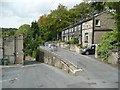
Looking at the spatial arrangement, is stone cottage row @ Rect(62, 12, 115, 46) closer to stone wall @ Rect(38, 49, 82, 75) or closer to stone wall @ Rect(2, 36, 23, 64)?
stone wall @ Rect(38, 49, 82, 75)

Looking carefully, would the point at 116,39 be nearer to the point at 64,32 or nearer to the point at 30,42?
the point at 30,42

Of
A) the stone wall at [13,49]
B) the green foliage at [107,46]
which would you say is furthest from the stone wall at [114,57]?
the stone wall at [13,49]

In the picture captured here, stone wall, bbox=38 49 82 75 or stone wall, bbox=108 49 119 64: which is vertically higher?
stone wall, bbox=108 49 119 64

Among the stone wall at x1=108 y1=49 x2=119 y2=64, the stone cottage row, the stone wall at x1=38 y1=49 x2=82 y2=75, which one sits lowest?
the stone wall at x1=38 y1=49 x2=82 y2=75

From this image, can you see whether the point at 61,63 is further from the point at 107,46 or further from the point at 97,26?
the point at 97,26

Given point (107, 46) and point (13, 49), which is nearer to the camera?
point (107, 46)

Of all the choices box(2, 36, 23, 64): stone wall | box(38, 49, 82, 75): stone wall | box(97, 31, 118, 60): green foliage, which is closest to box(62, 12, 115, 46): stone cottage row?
box(38, 49, 82, 75): stone wall

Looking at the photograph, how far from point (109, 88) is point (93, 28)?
35486 mm

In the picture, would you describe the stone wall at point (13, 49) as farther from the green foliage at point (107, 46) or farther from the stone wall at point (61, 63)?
the green foliage at point (107, 46)

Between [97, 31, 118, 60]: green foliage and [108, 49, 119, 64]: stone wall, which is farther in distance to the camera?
[97, 31, 118, 60]: green foliage

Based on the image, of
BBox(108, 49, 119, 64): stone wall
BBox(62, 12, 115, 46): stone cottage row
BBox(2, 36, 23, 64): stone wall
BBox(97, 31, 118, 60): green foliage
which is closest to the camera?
BBox(108, 49, 119, 64): stone wall

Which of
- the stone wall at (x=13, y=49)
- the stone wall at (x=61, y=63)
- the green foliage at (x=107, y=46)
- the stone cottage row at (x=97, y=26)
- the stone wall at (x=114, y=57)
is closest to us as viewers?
the stone wall at (x=61, y=63)

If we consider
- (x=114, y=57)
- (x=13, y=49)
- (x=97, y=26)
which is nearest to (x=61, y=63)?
(x=114, y=57)

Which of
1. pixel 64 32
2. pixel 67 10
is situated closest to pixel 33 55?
pixel 64 32
